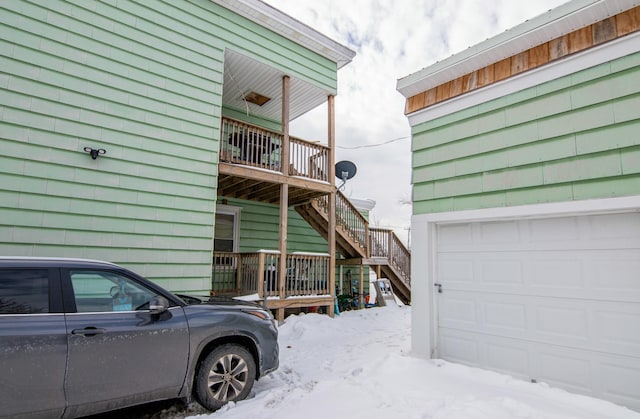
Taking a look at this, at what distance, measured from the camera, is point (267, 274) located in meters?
8.39

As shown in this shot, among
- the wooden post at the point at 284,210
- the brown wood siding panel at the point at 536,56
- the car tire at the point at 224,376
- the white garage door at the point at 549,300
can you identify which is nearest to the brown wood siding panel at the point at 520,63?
the brown wood siding panel at the point at 536,56

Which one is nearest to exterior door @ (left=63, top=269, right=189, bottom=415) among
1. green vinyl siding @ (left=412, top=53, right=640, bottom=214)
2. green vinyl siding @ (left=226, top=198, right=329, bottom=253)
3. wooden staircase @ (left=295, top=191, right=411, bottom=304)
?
green vinyl siding @ (left=412, top=53, right=640, bottom=214)

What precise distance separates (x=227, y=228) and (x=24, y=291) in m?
7.42

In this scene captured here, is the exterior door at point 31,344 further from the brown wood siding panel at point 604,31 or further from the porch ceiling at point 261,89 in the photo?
the porch ceiling at point 261,89

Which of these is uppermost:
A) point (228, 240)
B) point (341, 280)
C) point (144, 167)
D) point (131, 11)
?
point (131, 11)

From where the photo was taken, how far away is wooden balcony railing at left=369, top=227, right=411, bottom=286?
494 inches

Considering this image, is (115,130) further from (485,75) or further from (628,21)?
(628,21)

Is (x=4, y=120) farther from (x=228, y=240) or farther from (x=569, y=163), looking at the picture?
(x=569, y=163)

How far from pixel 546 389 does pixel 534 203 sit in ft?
6.79

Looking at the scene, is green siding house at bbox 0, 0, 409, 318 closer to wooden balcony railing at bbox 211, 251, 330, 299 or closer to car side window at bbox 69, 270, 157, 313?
wooden balcony railing at bbox 211, 251, 330, 299

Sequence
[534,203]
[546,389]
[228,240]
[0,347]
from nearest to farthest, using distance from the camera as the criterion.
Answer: [0,347], [546,389], [534,203], [228,240]

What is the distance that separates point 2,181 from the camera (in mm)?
5336

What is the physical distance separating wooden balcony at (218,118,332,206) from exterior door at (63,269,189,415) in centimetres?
463

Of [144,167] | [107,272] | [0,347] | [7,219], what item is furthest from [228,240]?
[0,347]
